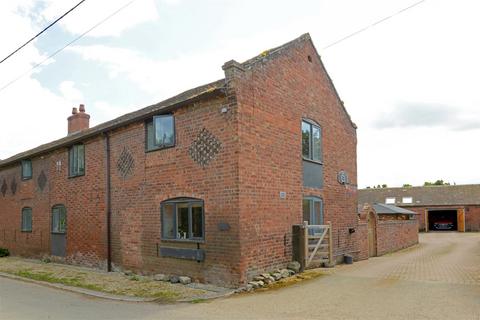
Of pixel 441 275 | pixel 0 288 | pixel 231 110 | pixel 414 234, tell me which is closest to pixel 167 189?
pixel 231 110

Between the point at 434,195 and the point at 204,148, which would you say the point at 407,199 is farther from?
the point at 204,148

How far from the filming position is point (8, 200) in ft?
72.5

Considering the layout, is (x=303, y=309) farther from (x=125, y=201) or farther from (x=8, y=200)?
(x=8, y=200)

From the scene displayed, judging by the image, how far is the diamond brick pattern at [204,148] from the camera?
11.4 meters

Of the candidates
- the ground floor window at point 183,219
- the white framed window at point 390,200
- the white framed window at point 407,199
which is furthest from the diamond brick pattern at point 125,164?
the white framed window at point 390,200

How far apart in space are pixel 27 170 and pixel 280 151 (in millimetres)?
13694

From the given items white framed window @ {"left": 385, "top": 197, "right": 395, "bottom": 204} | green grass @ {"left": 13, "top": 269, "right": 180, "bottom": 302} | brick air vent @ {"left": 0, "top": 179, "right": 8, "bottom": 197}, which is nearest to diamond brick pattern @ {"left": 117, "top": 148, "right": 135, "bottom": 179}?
green grass @ {"left": 13, "top": 269, "right": 180, "bottom": 302}

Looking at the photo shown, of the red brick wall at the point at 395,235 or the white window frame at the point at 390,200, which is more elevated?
the white window frame at the point at 390,200

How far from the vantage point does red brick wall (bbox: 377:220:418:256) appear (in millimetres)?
20359

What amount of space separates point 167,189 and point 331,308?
6.07 metres

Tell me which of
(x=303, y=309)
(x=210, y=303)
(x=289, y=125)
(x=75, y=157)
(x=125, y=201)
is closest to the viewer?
(x=303, y=309)

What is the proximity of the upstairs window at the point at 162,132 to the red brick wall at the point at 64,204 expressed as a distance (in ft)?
10.9

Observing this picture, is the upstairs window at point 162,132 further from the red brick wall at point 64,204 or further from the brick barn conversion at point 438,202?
the brick barn conversion at point 438,202

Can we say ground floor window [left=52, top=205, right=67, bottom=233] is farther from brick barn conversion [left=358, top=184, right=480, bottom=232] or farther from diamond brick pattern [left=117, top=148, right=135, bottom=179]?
brick barn conversion [left=358, top=184, right=480, bottom=232]
